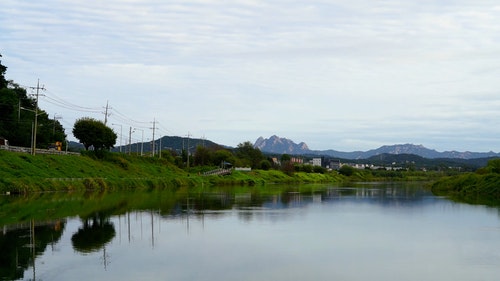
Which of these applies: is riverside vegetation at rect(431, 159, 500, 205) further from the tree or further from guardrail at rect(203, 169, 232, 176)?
the tree

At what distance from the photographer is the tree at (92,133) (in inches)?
2756

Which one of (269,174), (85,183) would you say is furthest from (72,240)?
(269,174)

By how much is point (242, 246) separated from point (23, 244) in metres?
6.69

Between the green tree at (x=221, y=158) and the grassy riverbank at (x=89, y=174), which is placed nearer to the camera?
the grassy riverbank at (x=89, y=174)

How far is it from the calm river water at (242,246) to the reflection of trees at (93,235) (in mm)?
38

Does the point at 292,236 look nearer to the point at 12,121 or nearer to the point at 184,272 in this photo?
the point at 184,272

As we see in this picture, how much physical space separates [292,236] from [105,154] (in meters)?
54.6

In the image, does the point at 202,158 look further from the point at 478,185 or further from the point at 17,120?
the point at 478,185

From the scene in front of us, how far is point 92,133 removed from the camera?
70.1 meters

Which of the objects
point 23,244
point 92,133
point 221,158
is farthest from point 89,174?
point 221,158

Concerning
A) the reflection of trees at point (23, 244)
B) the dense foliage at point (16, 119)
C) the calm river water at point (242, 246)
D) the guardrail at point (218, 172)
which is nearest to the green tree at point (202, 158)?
the guardrail at point (218, 172)

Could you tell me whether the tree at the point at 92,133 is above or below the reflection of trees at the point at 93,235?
above

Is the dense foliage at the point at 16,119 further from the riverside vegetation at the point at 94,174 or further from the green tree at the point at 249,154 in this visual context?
the green tree at the point at 249,154

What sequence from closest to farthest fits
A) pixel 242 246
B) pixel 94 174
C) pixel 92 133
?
pixel 242 246
pixel 94 174
pixel 92 133
